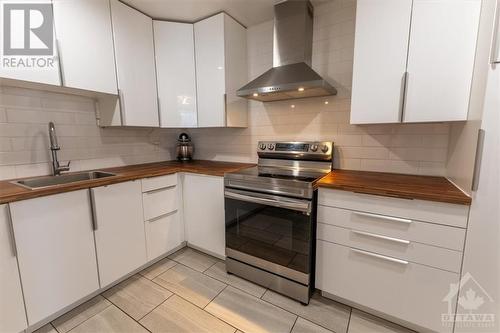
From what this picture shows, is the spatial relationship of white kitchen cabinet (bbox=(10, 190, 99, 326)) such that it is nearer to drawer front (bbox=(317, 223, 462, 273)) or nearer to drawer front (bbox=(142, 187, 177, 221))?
drawer front (bbox=(142, 187, 177, 221))

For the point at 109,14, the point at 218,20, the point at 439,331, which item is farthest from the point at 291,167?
the point at 109,14

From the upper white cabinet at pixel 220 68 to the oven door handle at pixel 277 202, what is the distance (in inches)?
31.7

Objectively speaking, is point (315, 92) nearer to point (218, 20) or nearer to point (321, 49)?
point (321, 49)

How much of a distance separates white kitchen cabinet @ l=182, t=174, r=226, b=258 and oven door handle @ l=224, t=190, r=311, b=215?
0.71 ft

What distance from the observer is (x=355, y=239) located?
133 cm

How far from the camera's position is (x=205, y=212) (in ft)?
6.49

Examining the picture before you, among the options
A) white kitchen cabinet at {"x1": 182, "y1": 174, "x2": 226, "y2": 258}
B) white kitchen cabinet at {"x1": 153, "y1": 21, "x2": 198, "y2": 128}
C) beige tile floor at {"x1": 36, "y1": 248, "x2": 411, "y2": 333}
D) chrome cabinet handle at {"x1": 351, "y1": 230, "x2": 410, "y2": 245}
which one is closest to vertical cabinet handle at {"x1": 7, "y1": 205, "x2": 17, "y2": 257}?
beige tile floor at {"x1": 36, "y1": 248, "x2": 411, "y2": 333}

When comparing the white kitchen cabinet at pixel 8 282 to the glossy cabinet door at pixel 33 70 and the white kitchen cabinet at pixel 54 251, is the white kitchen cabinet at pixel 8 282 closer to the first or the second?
the white kitchen cabinet at pixel 54 251

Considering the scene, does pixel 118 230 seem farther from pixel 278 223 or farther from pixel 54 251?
pixel 278 223

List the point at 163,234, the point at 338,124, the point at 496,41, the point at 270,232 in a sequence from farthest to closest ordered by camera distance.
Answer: the point at 163,234, the point at 338,124, the point at 270,232, the point at 496,41

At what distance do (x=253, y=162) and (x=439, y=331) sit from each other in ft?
6.07

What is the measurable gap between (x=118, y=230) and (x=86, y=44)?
1.43 metres

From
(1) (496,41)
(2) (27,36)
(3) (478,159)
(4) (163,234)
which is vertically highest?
(2) (27,36)

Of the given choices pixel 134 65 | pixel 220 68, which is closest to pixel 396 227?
pixel 220 68
